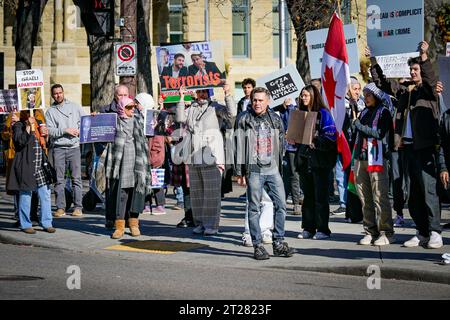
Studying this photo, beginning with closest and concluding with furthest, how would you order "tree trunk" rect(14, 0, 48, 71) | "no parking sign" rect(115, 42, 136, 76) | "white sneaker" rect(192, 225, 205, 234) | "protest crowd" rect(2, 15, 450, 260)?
"protest crowd" rect(2, 15, 450, 260) → "white sneaker" rect(192, 225, 205, 234) → "no parking sign" rect(115, 42, 136, 76) → "tree trunk" rect(14, 0, 48, 71)

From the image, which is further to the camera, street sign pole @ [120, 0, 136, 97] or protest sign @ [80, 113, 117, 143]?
street sign pole @ [120, 0, 136, 97]

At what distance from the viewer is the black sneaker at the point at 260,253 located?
1309cm

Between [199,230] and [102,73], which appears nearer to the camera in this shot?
[199,230]

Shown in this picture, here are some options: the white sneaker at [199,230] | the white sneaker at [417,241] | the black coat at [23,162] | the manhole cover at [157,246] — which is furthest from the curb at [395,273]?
the black coat at [23,162]

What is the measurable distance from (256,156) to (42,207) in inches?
158

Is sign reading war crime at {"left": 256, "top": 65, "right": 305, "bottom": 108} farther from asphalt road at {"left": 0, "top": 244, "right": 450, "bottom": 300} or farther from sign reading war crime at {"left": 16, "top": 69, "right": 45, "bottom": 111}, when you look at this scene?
asphalt road at {"left": 0, "top": 244, "right": 450, "bottom": 300}

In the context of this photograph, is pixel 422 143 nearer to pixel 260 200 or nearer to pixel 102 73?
pixel 260 200

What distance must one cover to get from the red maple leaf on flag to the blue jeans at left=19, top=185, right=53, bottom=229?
4.15 meters

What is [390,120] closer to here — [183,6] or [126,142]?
[126,142]

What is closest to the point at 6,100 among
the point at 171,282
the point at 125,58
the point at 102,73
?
the point at 102,73

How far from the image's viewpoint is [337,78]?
14711 millimetres

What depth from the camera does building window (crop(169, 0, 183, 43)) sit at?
155 feet

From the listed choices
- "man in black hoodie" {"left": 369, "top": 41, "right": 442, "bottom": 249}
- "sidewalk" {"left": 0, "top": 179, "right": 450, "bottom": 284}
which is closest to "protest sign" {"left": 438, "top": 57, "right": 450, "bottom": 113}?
→ "man in black hoodie" {"left": 369, "top": 41, "right": 442, "bottom": 249}

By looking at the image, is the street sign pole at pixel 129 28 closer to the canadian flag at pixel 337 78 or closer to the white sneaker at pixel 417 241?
the canadian flag at pixel 337 78
